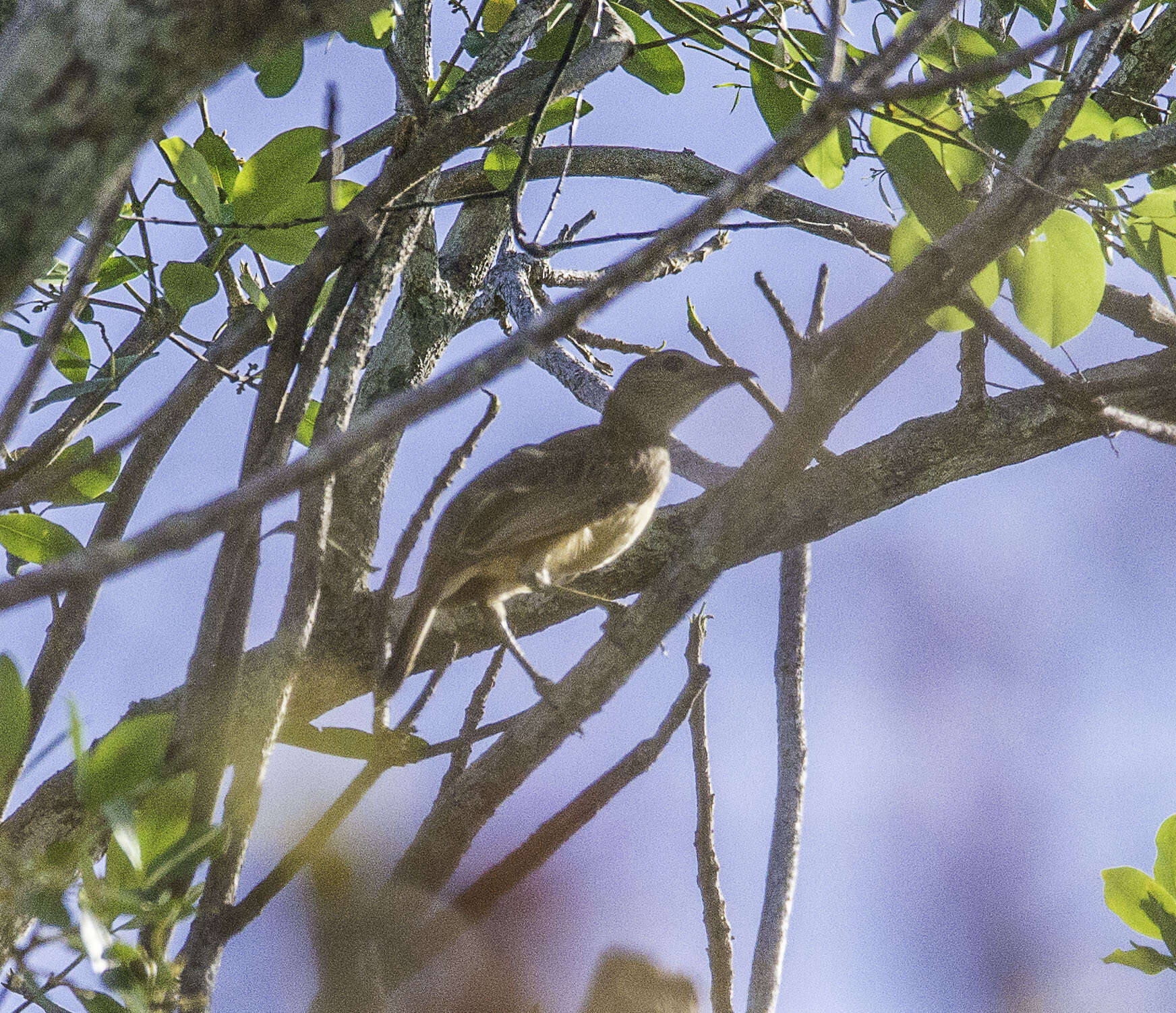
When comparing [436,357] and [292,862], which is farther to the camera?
[436,357]

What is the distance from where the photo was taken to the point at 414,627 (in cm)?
320

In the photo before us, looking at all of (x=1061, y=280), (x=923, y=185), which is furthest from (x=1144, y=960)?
(x=923, y=185)

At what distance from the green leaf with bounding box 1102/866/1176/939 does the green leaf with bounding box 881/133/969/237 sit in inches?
55.3

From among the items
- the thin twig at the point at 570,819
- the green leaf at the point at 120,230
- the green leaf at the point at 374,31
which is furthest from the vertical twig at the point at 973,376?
the green leaf at the point at 120,230

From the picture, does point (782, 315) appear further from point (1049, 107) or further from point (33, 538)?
point (33, 538)

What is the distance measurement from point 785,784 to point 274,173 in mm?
2065

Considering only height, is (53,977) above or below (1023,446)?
below

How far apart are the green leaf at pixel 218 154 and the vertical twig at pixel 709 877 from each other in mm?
1905

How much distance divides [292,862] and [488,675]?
Answer: 1.03 m

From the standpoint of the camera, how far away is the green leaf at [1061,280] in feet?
7.86

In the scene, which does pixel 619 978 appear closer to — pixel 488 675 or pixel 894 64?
pixel 488 675

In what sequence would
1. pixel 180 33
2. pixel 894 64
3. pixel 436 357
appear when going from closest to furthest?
pixel 180 33, pixel 894 64, pixel 436 357

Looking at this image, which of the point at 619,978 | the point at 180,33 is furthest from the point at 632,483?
the point at 180,33

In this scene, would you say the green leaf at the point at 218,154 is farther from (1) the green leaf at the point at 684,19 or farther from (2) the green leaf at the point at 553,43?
(1) the green leaf at the point at 684,19
